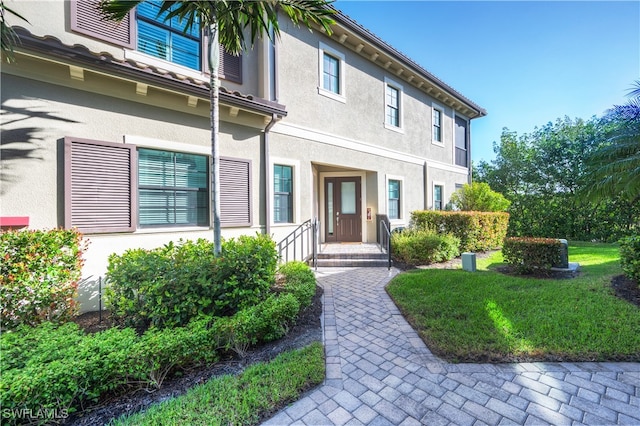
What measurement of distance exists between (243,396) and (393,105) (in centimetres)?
1111

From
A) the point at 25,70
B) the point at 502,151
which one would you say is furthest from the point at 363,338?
the point at 502,151

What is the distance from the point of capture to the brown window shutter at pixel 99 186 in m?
4.44

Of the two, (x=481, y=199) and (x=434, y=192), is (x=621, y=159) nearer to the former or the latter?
(x=481, y=199)

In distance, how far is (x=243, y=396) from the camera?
251cm

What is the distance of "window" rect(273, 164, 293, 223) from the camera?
24.2 ft

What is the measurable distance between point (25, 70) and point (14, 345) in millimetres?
4203

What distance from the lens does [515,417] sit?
2.30m

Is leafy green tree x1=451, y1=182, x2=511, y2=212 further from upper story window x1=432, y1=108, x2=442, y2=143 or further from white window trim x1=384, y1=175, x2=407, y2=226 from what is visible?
white window trim x1=384, y1=175, x2=407, y2=226

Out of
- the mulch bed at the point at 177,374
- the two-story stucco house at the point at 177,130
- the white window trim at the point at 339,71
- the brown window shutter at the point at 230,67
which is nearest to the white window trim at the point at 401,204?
the two-story stucco house at the point at 177,130

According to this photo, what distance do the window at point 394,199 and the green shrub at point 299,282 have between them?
6.09 m

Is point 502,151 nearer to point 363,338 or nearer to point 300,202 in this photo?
point 300,202

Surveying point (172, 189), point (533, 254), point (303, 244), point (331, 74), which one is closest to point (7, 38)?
point (172, 189)

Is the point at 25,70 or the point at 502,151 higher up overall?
the point at 502,151

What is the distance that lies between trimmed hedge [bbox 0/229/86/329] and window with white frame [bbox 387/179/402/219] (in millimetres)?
9388
